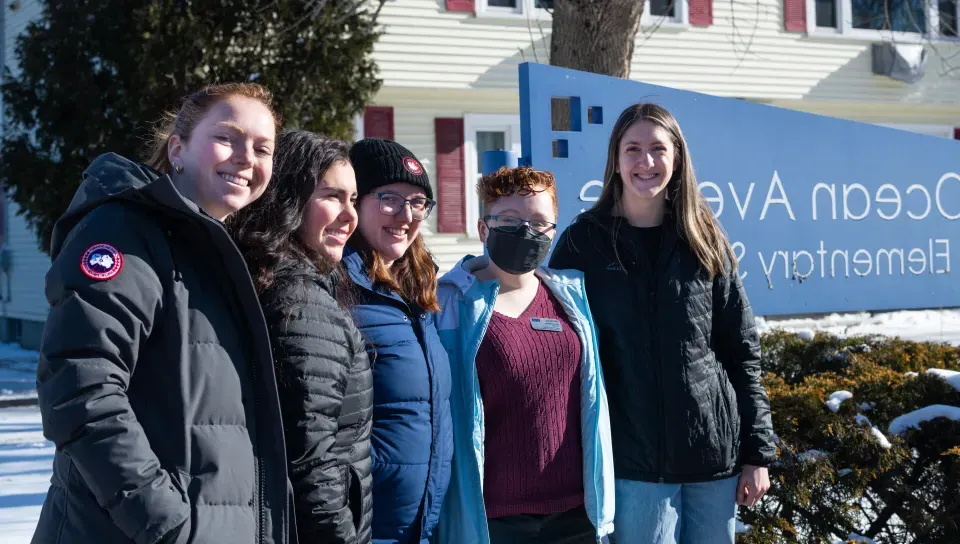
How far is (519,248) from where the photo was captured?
2945 millimetres

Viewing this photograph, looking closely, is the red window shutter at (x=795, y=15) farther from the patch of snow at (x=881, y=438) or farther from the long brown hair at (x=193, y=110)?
the long brown hair at (x=193, y=110)

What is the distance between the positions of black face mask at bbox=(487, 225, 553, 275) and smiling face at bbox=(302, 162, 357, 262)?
531mm

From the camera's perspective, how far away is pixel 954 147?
26.2ft

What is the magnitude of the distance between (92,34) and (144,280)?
32.0 feet

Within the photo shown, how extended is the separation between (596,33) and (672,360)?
138 inches

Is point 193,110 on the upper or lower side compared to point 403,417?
upper

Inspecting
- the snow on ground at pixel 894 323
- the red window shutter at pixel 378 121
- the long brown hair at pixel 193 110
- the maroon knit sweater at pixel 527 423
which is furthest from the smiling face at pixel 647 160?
the red window shutter at pixel 378 121

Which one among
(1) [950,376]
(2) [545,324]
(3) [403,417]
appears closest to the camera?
(3) [403,417]

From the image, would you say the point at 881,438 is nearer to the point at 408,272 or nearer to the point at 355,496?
the point at 408,272

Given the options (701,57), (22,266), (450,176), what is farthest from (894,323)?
(22,266)

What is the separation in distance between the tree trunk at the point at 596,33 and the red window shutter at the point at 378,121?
8088 millimetres

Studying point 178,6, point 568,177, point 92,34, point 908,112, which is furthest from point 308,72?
point 908,112

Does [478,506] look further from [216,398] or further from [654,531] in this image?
[216,398]

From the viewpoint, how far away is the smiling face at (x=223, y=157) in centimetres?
220
